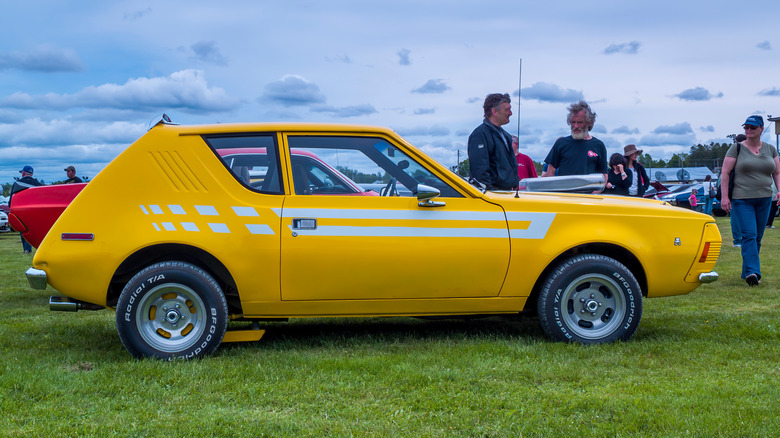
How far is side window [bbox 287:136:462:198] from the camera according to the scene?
16.8 ft

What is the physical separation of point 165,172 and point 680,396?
3.57 metres

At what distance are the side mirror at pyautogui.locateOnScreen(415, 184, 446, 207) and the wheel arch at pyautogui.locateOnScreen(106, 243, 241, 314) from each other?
142 cm

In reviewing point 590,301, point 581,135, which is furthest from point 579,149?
point 590,301

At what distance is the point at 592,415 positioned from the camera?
371cm

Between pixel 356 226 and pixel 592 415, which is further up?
pixel 356 226

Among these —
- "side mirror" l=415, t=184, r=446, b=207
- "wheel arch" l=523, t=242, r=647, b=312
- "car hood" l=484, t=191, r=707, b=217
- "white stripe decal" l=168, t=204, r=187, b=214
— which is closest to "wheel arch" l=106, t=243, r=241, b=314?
"white stripe decal" l=168, t=204, r=187, b=214

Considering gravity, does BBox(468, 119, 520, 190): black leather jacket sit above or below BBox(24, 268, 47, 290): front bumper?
above

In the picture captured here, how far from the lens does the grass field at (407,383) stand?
3600mm

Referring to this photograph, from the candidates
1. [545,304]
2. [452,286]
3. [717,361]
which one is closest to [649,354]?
[717,361]

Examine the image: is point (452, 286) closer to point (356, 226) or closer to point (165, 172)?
point (356, 226)

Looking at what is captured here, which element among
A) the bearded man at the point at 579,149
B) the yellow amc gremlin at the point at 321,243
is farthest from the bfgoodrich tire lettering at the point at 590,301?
the bearded man at the point at 579,149

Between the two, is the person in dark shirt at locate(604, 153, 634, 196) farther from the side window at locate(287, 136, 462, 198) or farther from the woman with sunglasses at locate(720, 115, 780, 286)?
the side window at locate(287, 136, 462, 198)

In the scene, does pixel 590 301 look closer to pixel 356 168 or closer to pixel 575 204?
pixel 575 204

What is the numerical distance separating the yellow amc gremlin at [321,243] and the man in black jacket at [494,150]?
1.33 m
